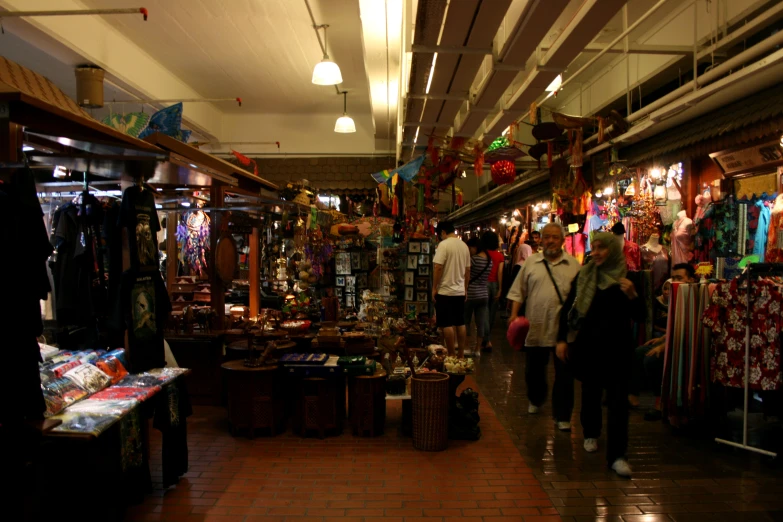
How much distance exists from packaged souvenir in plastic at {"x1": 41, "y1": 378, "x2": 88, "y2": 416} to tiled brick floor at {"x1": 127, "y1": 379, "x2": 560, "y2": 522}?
83 cm

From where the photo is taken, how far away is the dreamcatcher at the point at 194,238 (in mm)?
6670

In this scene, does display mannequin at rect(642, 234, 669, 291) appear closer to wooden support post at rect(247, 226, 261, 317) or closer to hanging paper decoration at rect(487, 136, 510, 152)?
hanging paper decoration at rect(487, 136, 510, 152)

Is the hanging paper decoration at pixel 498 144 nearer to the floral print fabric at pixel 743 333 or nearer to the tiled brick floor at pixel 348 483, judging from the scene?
the floral print fabric at pixel 743 333

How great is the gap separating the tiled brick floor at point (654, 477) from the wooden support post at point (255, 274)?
3.28 metres

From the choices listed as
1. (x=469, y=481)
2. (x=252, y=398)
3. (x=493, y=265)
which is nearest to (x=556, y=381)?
(x=469, y=481)

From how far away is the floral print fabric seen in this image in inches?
162

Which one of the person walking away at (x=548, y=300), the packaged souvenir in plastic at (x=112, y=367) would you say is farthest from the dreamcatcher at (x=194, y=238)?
the person walking away at (x=548, y=300)

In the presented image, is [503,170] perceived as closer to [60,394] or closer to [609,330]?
[609,330]

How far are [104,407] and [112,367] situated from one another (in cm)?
59

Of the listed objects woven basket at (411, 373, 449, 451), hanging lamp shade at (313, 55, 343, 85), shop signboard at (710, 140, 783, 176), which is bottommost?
woven basket at (411, 373, 449, 451)

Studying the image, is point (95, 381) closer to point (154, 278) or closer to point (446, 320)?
point (154, 278)

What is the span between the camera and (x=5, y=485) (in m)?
2.31

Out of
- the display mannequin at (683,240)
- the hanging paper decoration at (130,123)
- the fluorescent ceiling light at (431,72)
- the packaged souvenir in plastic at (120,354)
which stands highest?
the fluorescent ceiling light at (431,72)

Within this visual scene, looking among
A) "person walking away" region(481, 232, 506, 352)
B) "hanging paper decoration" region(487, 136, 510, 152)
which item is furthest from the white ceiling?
"person walking away" region(481, 232, 506, 352)
